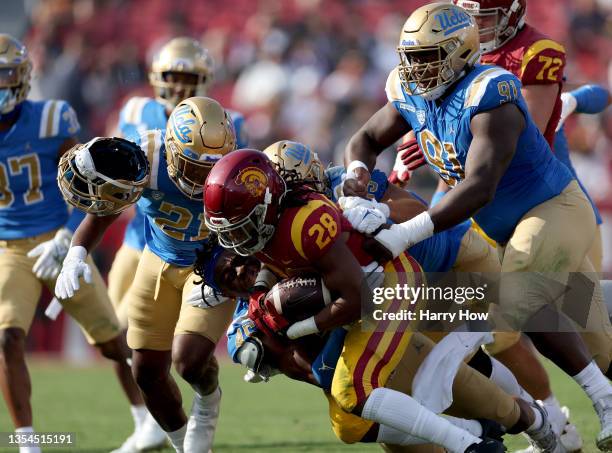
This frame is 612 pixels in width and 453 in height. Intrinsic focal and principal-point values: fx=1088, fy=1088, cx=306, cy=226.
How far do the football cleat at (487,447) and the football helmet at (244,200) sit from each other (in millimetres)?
1100

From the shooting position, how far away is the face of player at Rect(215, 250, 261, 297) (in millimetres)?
4480

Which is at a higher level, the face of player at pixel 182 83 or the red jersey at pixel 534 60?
the red jersey at pixel 534 60

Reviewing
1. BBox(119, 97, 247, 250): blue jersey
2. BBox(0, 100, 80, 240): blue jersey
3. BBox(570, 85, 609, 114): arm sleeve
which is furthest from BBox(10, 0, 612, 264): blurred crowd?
BBox(0, 100, 80, 240): blue jersey

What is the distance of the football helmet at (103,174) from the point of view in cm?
462

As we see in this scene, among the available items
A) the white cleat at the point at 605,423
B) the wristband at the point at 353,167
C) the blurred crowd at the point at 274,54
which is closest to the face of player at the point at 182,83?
the wristband at the point at 353,167

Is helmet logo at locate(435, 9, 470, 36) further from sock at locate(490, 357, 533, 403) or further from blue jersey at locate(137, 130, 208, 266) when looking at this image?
sock at locate(490, 357, 533, 403)

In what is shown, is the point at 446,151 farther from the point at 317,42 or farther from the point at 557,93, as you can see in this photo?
the point at 317,42

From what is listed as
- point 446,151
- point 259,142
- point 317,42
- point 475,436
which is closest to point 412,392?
point 475,436

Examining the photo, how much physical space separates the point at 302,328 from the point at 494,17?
1936mm

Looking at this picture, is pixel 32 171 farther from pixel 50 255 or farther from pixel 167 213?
pixel 167 213

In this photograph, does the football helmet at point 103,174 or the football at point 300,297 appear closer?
the football at point 300,297

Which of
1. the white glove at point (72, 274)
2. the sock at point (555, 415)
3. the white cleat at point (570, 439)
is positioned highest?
the white glove at point (72, 274)

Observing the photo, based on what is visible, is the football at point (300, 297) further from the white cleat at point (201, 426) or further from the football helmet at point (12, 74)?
the football helmet at point (12, 74)

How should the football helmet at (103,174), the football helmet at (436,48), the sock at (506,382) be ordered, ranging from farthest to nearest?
the sock at (506,382), the football helmet at (103,174), the football helmet at (436,48)
